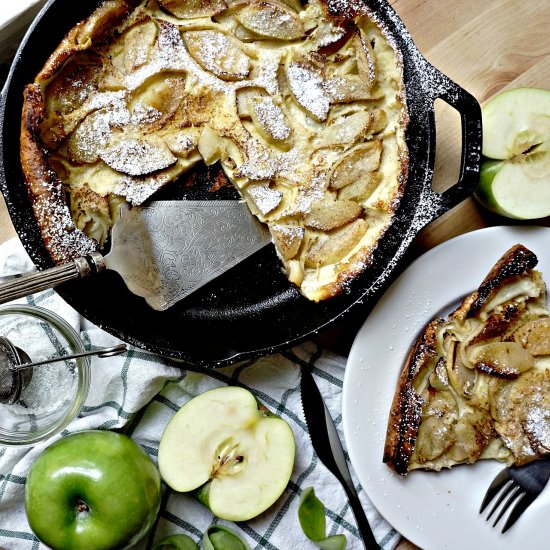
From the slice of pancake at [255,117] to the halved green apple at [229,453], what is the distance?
371 millimetres

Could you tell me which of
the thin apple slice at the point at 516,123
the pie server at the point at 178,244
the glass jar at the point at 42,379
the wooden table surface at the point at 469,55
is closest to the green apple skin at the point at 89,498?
the glass jar at the point at 42,379

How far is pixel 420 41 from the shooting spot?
210 centimetres

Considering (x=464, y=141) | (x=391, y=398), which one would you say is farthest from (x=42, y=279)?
(x=464, y=141)

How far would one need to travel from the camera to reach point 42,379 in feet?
6.39

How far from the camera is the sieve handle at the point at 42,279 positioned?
1580 millimetres

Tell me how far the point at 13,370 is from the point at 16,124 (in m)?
0.62

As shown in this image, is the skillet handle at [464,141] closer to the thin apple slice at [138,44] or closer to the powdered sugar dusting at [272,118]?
the powdered sugar dusting at [272,118]

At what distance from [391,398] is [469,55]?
99 cm

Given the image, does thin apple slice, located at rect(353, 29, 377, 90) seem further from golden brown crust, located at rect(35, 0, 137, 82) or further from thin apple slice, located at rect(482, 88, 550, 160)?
golden brown crust, located at rect(35, 0, 137, 82)

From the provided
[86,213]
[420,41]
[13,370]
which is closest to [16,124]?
[86,213]

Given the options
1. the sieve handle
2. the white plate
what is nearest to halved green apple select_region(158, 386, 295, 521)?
the white plate

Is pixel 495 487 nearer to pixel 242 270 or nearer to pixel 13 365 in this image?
pixel 242 270

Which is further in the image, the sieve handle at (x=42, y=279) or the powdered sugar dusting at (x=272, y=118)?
the powdered sugar dusting at (x=272, y=118)

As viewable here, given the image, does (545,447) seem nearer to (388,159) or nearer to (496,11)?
(388,159)
